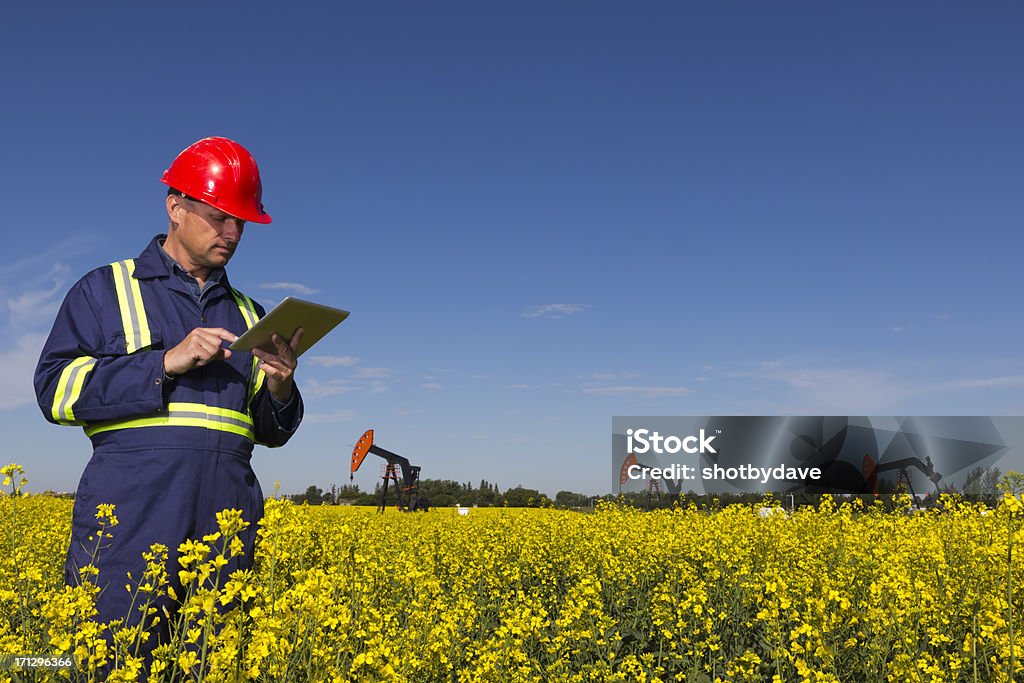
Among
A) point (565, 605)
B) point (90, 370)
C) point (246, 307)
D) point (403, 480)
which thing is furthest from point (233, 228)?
point (403, 480)

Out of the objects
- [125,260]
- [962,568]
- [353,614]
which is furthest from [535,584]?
[125,260]

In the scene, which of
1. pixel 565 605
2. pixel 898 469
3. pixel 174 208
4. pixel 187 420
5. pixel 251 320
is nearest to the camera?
pixel 187 420

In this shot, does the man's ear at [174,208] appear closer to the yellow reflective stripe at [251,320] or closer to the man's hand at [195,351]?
the yellow reflective stripe at [251,320]

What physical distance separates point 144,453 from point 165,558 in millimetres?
294

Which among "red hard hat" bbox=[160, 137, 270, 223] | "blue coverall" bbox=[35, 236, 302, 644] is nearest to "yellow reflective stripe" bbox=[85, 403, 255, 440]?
"blue coverall" bbox=[35, 236, 302, 644]

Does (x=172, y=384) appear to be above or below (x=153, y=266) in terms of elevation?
below

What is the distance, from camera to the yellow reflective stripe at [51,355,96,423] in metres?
2.10

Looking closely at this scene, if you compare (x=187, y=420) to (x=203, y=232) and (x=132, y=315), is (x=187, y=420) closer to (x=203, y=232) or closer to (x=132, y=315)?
(x=132, y=315)

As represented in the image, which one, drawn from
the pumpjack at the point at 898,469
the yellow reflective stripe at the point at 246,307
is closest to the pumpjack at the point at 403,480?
the pumpjack at the point at 898,469

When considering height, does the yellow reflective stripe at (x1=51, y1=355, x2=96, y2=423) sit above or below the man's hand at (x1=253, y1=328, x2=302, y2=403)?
below

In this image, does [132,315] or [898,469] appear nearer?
[132,315]

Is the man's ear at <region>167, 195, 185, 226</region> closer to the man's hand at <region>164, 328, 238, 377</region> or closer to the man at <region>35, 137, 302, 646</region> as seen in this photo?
the man at <region>35, 137, 302, 646</region>

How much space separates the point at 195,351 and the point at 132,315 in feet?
1.18

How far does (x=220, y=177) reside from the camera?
7.52 feet
